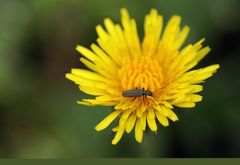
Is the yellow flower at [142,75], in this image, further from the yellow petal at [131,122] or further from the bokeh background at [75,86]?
the bokeh background at [75,86]

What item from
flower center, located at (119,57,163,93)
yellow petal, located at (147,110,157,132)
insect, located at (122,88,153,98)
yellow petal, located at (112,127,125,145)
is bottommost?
yellow petal, located at (112,127,125,145)

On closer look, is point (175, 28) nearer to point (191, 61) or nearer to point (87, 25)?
point (191, 61)

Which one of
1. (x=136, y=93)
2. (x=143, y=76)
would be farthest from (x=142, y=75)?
(x=136, y=93)

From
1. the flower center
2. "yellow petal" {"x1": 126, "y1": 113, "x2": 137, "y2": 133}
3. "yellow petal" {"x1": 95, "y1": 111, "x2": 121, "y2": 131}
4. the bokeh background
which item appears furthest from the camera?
the bokeh background

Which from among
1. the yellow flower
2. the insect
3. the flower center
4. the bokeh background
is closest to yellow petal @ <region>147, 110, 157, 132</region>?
the yellow flower

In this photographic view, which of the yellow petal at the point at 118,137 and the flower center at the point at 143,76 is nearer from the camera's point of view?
the yellow petal at the point at 118,137

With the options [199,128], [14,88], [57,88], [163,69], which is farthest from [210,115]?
[14,88]

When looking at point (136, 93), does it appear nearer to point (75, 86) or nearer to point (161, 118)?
point (161, 118)

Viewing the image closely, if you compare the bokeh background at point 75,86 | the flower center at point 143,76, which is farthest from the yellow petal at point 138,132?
the bokeh background at point 75,86

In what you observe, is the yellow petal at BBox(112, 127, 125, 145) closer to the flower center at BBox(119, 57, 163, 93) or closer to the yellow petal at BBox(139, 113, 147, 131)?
the yellow petal at BBox(139, 113, 147, 131)
